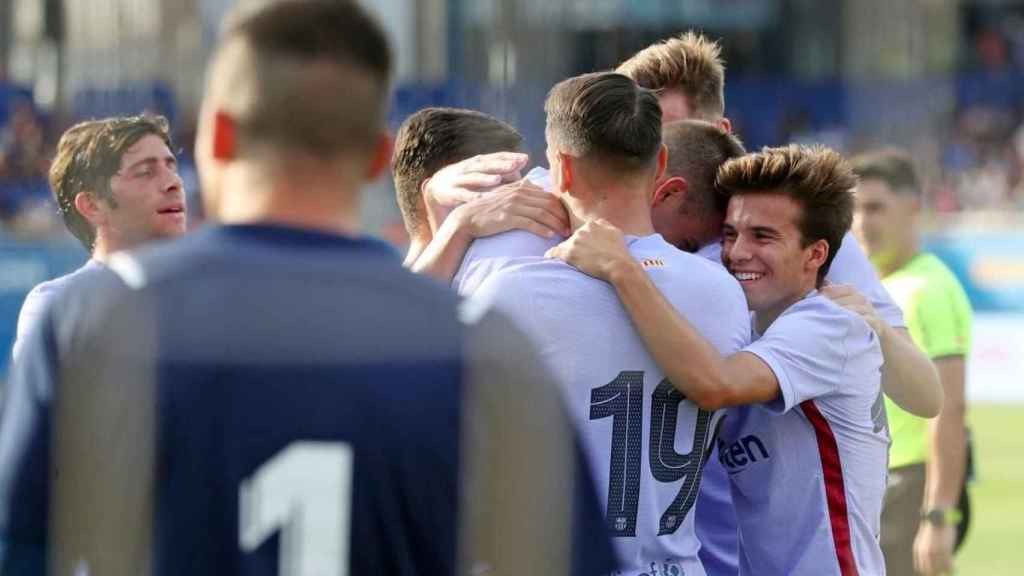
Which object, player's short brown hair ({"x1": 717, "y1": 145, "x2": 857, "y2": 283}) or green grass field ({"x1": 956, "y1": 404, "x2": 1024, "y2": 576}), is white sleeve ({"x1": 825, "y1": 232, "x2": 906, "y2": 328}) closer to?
player's short brown hair ({"x1": 717, "y1": 145, "x2": 857, "y2": 283})

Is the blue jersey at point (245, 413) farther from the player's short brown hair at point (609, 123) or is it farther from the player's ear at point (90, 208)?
the player's ear at point (90, 208)

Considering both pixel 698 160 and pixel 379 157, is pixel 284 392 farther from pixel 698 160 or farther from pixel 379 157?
pixel 698 160

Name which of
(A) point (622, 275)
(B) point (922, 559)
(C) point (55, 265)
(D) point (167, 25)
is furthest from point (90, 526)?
(D) point (167, 25)

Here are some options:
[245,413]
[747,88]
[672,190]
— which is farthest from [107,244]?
[747,88]

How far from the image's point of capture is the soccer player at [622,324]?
9.18 ft

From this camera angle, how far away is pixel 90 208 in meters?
3.92

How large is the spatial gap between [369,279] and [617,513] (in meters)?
1.14

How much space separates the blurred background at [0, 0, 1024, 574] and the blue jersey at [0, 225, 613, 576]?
5317mm

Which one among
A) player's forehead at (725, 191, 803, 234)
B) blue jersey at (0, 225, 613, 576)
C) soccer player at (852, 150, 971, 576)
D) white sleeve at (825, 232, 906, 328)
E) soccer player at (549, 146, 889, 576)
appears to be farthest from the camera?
soccer player at (852, 150, 971, 576)

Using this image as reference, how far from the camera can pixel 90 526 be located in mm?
1750

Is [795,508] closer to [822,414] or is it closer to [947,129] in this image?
[822,414]

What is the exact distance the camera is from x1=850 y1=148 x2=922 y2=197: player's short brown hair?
5871 millimetres

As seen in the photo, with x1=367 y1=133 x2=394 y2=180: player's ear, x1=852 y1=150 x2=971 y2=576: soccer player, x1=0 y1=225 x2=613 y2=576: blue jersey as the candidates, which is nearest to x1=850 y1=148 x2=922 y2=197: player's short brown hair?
x1=852 y1=150 x2=971 y2=576: soccer player

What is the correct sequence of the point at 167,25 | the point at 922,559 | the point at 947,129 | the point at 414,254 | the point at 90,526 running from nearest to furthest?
1. the point at 90,526
2. the point at 414,254
3. the point at 922,559
4. the point at 167,25
5. the point at 947,129
